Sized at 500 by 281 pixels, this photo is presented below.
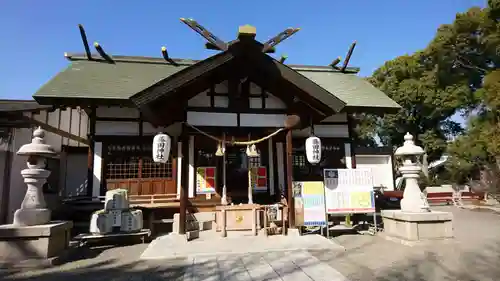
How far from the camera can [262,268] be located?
594 centimetres

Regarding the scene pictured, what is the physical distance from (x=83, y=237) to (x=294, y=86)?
735 cm

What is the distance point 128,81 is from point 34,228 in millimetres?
6436

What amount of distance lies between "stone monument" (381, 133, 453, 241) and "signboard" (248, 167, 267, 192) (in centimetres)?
429

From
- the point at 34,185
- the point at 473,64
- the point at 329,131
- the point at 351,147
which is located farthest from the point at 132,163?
the point at 473,64

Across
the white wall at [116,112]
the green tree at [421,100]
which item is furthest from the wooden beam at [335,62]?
the green tree at [421,100]

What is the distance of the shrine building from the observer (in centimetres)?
842

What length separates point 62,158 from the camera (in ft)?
41.2

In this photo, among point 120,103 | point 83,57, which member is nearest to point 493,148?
point 120,103

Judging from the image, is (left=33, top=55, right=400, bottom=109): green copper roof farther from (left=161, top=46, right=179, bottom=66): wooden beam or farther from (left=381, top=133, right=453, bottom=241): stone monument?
(left=381, top=133, right=453, bottom=241): stone monument

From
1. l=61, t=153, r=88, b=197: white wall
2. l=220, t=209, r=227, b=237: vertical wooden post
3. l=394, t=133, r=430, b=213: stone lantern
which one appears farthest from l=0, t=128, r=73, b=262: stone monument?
l=394, t=133, r=430, b=213: stone lantern

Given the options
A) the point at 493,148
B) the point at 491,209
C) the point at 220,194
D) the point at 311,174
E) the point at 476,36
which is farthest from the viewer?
the point at 476,36

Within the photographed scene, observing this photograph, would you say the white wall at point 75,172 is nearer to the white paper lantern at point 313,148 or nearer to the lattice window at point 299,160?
the lattice window at point 299,160

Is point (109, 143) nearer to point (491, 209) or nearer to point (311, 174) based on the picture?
point (311, 174)

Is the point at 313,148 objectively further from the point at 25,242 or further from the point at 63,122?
the point at 63,122
